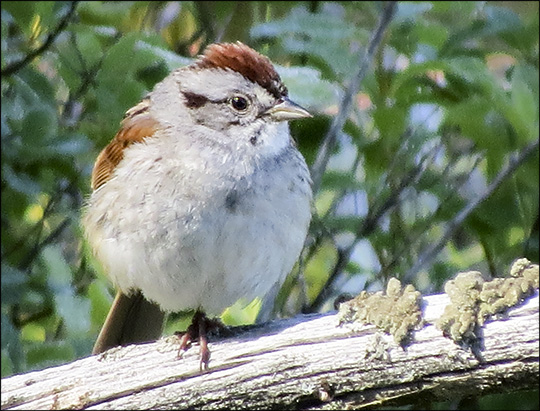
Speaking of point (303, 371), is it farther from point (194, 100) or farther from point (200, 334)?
point (194, 100)

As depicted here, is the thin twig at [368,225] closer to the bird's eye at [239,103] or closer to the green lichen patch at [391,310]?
the bird's eye at [239,103]

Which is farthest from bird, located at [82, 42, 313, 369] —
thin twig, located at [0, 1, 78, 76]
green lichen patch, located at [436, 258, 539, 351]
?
green lichen patch, located at [436, 258, 539, 351]

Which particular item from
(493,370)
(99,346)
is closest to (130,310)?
(99,346)

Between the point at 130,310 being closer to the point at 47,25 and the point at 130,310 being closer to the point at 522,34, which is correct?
the point at 47,25

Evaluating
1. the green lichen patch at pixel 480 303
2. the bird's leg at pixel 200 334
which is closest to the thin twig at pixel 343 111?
the bird's leg at pixel 200 334

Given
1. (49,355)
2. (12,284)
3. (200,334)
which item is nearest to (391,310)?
(200,334)

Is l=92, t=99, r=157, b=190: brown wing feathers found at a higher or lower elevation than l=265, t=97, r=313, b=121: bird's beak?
lower

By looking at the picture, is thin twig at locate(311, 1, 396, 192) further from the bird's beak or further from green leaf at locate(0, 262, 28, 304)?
green leaf at locate(0, 262, 28, 304)
